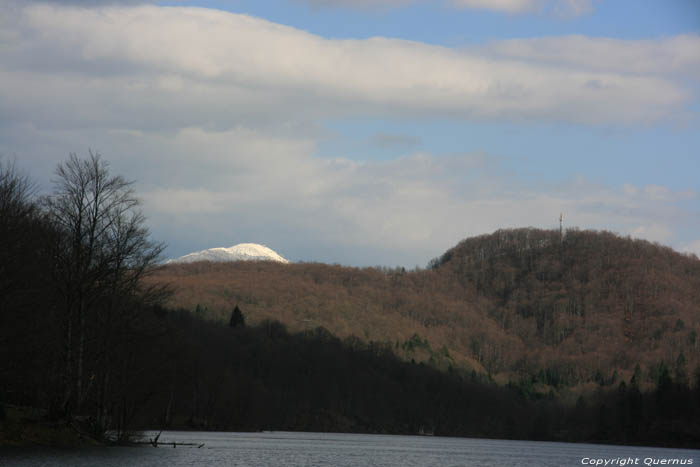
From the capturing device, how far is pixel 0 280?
50625mm

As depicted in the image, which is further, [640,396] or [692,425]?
[640,396]

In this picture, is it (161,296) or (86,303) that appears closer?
(86,303)

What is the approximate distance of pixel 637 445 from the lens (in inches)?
7116

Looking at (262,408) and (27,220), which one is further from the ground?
(27,220)

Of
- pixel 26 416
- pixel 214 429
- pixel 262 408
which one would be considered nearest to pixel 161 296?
pixel 26 416

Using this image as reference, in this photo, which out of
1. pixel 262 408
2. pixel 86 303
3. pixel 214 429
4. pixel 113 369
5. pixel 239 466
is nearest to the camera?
pixel 86 303

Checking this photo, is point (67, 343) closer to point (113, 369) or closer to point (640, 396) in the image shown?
point (113, 369)

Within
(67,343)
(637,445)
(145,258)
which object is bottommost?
(637,445)

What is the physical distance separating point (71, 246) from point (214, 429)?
102633 mm

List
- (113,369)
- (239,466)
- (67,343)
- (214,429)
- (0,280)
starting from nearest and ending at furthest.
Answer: (0,280)
(67,343)
(239,466)
(113,369)
(214,429)

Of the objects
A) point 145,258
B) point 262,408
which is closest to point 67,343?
point 145,258

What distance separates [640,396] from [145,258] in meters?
153

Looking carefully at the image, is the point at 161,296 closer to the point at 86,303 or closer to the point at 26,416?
the point at 86,303

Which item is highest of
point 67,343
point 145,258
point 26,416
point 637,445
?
point 145,258
